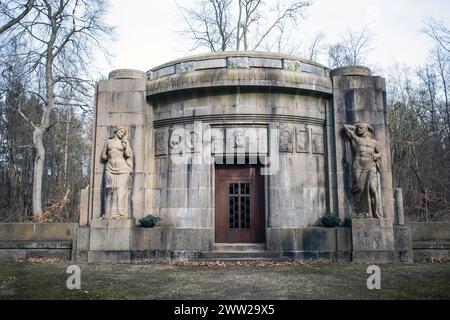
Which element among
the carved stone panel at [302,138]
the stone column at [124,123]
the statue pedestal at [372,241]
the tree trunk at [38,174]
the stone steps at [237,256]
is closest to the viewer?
the stone steps at [237,256]

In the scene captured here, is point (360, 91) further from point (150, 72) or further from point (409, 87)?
point (409, 87)

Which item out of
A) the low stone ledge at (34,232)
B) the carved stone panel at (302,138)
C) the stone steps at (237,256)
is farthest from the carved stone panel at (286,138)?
the low stone ledge at (34,232)

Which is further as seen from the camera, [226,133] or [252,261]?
[226,133]

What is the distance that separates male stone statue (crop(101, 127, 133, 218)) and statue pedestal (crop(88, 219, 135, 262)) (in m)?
0.30

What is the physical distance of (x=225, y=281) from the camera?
813cm

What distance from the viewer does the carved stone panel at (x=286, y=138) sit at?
12.0 meters

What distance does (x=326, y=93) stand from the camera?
1250cm

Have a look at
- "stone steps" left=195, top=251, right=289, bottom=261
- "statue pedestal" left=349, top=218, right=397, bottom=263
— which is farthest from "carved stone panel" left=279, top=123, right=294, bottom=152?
"stone steps" left=195, top=251, right=289, bottom=261

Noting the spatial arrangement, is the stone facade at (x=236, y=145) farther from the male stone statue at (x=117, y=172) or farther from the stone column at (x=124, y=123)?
the male stone statue at (x=117, y=172)

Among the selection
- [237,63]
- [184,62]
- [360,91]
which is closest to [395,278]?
[360,91]

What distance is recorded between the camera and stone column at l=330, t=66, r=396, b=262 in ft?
37.1

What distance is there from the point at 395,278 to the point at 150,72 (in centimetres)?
947

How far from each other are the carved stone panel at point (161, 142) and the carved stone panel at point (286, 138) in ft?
11.7

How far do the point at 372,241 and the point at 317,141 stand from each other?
133 inches
